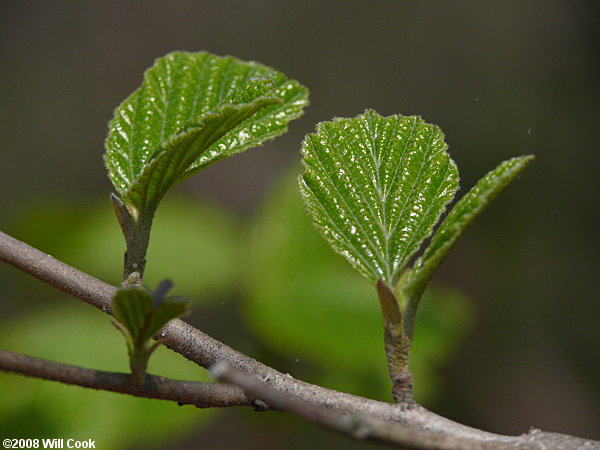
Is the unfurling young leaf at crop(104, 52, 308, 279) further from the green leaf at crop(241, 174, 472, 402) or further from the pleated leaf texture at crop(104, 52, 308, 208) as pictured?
the green leaf at crop(241, 174, 472, 402)

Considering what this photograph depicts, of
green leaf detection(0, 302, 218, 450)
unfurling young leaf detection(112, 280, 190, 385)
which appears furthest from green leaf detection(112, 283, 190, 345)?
green leaf detection(0, 302, 218, 450)

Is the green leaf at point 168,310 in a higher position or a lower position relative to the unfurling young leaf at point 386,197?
lower

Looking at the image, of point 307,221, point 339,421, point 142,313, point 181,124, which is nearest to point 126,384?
point 142,313

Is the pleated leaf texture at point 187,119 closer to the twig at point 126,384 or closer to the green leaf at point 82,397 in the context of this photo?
the twig at point 126,384

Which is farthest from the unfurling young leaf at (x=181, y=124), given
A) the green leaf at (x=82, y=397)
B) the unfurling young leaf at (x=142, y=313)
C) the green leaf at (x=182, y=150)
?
the green leaf at (x=82, y=397)

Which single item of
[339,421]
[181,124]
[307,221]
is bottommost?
[339,421]

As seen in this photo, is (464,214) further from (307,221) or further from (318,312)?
(307,221)
